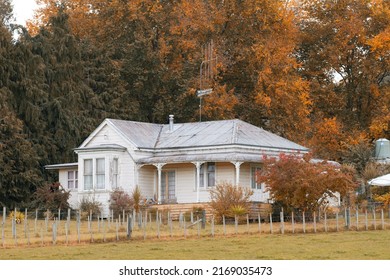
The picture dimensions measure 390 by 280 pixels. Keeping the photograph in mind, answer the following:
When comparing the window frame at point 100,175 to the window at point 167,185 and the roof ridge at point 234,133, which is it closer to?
the window at point 167,185

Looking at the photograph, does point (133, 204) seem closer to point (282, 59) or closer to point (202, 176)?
point (202, 176)

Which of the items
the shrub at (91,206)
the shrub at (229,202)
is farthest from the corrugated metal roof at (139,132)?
the shrub at (229,202)

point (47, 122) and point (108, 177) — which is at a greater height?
point (47, 122)

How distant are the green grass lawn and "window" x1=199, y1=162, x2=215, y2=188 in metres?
15.0

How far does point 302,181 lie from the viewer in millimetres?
43094

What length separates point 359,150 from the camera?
2432 inches

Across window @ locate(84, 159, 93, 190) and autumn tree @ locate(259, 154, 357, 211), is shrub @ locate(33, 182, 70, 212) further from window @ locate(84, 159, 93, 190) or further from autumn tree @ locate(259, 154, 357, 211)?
autumn tree @ locate(259, 154, 357, 211)

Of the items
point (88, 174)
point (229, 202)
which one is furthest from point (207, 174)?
point (229, 202)

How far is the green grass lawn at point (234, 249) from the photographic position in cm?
2909

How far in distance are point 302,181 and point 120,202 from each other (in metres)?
11.2

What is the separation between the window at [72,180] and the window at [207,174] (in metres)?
8.25

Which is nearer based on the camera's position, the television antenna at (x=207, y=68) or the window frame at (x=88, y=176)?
the window frame at (x=88, y=176)

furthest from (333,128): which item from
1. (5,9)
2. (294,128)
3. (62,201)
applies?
(5,9)

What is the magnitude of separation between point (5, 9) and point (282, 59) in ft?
120
